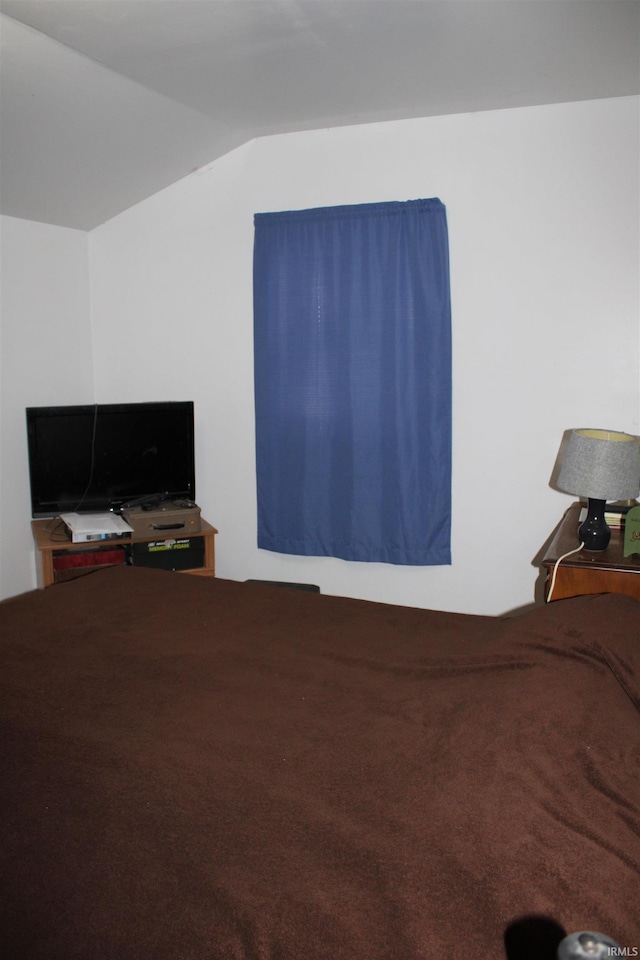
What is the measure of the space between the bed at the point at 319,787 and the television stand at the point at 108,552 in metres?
1.14

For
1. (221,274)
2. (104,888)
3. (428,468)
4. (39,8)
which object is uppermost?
(39,8)

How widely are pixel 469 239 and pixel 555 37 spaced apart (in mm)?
990

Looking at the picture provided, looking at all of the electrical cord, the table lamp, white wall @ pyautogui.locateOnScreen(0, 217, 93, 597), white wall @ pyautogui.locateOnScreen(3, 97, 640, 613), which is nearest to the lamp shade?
the table lamp

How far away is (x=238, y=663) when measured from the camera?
2.00 meters

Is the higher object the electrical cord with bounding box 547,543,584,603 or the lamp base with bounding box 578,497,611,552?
the lamp base with bounding box 578,497,611,552

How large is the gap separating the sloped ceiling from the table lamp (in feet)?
4.24

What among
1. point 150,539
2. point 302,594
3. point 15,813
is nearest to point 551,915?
point 15,813

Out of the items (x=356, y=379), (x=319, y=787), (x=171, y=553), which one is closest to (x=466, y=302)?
(x=356, y=379)

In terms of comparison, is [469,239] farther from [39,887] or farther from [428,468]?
[39,887]

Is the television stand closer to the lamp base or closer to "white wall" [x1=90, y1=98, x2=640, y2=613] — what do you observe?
"white wall" [x1=90, y1=98, x2=640, y2=613]

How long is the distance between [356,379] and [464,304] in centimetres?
59

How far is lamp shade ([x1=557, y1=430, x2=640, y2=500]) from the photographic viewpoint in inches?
98.6

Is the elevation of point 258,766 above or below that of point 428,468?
below

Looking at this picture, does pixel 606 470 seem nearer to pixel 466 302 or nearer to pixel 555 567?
pixel 555 567
